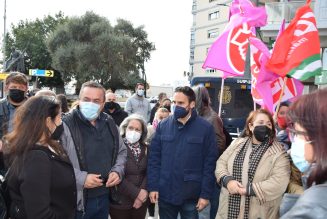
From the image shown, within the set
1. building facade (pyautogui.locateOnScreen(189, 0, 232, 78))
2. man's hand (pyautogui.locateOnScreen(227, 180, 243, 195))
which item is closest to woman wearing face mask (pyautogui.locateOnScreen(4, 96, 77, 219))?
man's hand (pyautogui.locateOnScreen(227, 180, 243, 195))

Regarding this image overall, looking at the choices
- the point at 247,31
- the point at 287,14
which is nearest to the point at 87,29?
the point at 287,14

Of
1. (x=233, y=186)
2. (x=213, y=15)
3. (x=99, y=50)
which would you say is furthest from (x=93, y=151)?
(x=213, y=15)

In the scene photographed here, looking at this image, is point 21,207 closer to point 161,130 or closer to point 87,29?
point 161,130

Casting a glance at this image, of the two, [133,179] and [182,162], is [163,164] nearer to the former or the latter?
[182,162]

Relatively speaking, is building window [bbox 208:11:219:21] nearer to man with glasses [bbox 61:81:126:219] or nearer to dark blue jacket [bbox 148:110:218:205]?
dark blue jacket [bbox 148:110:218:205]

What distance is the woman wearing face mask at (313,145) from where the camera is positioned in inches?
56.1

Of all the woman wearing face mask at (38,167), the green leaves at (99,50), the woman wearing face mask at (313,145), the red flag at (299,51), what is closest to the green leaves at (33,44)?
the green leaves at (99,50)

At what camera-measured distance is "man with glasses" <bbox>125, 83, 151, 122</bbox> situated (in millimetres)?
9383

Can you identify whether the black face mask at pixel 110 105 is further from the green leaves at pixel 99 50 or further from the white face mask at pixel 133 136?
the green leaves at pixel 99 50

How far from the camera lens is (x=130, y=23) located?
3781 cm

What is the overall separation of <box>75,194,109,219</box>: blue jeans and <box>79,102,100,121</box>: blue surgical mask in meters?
0.78

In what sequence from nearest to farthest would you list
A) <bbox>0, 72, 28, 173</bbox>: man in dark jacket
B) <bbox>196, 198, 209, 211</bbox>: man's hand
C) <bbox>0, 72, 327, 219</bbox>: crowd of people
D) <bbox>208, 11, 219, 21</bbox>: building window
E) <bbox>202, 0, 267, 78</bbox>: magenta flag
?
<bbox>0, 72, 327, 219</bbox>: crowd of people, <bbox>196, 198, 209, 211</bbox>: man's hand, <bbox>0, 72, 28, 173</bbox>: man in dark jacket, <bbox>202, 0, 267, 78</bbox>: magenta flag, <bbox>208, 11, 219, 21</bbox>: building window

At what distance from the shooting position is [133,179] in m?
4.30

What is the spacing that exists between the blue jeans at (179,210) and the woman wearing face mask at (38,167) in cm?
142
